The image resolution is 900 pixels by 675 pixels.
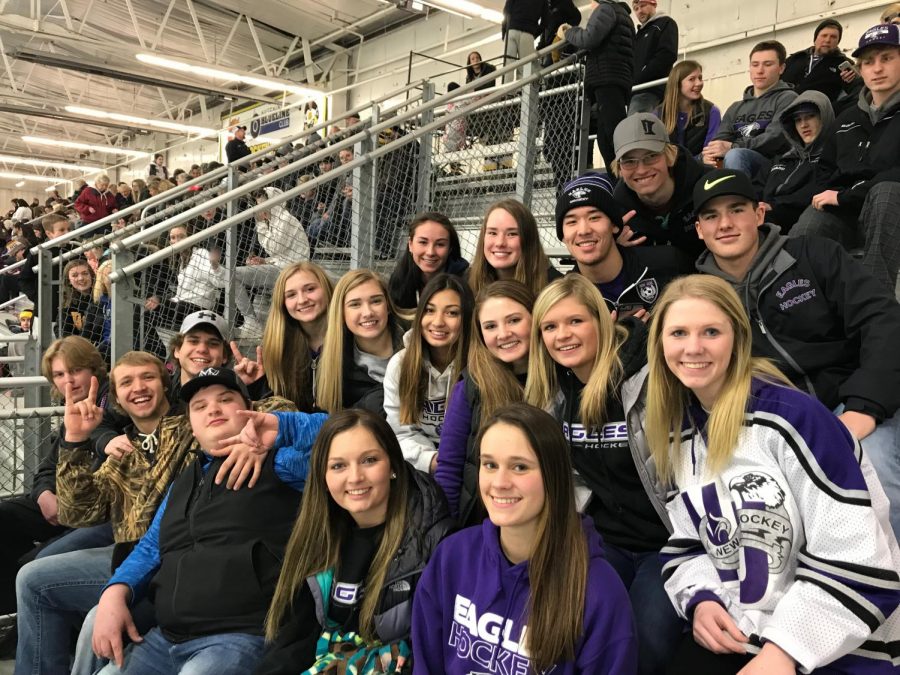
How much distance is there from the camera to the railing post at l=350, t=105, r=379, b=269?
13.7 feet

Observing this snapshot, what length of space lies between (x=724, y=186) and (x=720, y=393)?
921 mm

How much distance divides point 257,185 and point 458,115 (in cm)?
151

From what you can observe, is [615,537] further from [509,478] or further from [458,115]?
[458,115]

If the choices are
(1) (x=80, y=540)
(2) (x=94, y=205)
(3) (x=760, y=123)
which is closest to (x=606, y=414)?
(1) (x=80, y=540)

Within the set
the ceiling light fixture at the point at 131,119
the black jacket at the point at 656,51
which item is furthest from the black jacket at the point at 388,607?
the ceiling light fixture at the point at 131,119

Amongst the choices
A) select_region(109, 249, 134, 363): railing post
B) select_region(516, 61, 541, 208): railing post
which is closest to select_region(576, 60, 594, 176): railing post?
select_region(516, 61, 541, 208): railing post

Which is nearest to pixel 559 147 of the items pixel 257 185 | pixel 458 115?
pixel 458 115

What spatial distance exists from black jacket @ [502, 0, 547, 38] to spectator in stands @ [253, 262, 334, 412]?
11.9ft

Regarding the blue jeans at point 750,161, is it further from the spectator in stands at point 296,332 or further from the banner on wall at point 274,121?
the banner on wall at point 274,121

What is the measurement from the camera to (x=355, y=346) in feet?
9.80

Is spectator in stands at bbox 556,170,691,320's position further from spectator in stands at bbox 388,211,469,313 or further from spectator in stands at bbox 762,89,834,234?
spectator in stands at bbox 762,89,834,234

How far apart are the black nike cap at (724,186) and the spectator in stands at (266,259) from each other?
2654mm

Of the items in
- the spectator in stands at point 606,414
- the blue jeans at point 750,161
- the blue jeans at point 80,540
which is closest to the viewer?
the spectator in stands at point 606,414

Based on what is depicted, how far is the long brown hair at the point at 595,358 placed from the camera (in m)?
1.99
